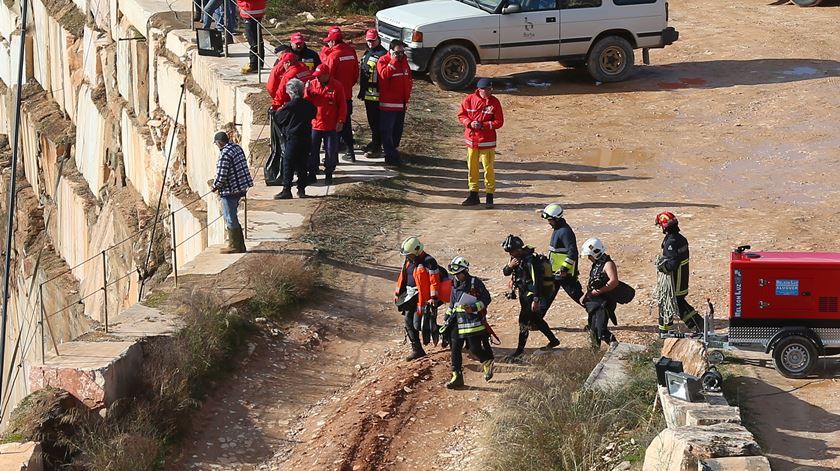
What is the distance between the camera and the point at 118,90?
70.8 ft

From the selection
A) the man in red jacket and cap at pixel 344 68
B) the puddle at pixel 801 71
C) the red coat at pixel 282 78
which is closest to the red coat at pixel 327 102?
the red coat at pixel 282 78

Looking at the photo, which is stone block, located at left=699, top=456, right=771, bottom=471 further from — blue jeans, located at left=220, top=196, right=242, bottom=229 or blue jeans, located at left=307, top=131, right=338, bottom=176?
blue jeans, located at left=307, top=131, right=338, bottom=176

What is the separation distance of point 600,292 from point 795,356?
1.72 m

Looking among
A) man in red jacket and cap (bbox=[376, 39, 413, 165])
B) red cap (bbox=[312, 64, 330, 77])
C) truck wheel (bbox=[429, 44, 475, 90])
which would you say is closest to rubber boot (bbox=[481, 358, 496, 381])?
red cap (bbox=[312, 64, 330, 77])

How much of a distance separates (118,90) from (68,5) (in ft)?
11.7

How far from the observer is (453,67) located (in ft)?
66.5

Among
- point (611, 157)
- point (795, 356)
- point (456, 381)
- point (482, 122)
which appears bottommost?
point (456, 381)

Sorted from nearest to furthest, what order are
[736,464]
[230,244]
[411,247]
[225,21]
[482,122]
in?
[736,464] < [411,247] < [230,244] < [482,122] < [225,21]

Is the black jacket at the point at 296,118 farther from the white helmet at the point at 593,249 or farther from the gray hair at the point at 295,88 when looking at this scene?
the white helmet at the point at 593,249

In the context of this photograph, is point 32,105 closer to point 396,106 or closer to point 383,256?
point 396,106

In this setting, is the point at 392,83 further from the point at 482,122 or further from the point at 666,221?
the point at 666,221

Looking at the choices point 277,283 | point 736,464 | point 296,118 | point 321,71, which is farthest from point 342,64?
point 736,464

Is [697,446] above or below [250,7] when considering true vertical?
below

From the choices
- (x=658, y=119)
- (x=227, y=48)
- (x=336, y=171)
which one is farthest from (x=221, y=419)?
(x=658, y=119)
